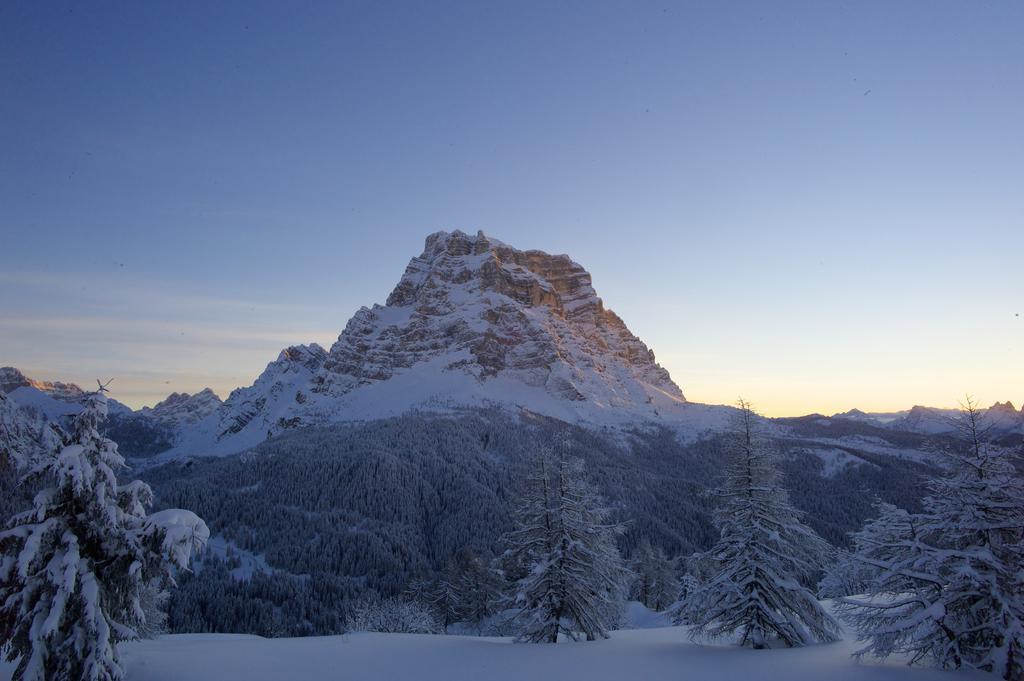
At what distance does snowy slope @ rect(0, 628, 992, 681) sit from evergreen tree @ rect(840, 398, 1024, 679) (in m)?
0.61

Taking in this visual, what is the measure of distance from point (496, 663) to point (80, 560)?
1011 centimetres

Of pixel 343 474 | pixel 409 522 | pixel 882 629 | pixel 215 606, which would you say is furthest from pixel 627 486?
pixel 882 629

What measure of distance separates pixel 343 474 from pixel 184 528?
121474 millimetres

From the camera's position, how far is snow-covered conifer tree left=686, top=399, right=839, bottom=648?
17.2 m

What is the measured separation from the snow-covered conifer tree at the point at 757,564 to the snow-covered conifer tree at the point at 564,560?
420 centimetres

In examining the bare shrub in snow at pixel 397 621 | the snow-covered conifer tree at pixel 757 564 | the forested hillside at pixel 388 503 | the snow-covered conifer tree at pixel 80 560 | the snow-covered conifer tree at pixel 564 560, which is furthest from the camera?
the forested hillside at pixel 388 503

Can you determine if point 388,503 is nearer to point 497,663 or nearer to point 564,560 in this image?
point 564,560

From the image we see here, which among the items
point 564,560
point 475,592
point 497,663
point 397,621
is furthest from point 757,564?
point 475,592

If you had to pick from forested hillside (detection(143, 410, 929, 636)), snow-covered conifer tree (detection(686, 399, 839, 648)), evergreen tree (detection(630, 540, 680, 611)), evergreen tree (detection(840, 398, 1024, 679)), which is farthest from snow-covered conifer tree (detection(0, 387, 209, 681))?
evergreen tree (detection(630, 540, 680, 611))

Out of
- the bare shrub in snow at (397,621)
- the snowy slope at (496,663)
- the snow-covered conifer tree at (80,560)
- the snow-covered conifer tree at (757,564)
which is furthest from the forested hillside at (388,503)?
the snow-covered conifer tree at (80,560)

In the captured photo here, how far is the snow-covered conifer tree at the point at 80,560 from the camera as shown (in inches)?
419

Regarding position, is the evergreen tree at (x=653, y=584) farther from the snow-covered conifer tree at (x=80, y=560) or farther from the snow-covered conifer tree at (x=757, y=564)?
the snow-covered conifer tree at (x=80, y=560)

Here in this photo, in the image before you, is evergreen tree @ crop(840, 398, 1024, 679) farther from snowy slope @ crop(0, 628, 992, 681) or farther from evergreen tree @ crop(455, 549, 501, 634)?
evergreen tree @ crop(455, 549, 501, 634)

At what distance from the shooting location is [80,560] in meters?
11.1
